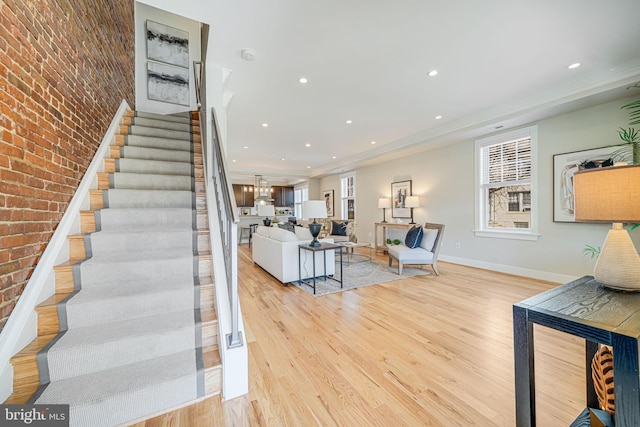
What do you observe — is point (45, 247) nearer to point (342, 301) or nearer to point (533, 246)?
point (342, 301)

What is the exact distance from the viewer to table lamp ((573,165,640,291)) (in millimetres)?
944

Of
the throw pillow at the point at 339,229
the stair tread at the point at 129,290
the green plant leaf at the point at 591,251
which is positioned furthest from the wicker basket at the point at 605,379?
the throw pillow at the point at 339,229

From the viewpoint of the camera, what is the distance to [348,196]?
8.34m

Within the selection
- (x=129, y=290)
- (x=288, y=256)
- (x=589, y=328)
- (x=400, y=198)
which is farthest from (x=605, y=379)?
(x=400, y=198)

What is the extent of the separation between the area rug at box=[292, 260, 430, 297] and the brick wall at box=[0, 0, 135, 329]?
2.62 m

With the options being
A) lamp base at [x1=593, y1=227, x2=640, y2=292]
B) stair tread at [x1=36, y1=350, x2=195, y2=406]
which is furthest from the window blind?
stair tread at [x1=36, y1=350, x2=195, y2=406]

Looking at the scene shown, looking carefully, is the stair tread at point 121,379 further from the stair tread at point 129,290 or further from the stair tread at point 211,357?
the stair tread at point 129,290

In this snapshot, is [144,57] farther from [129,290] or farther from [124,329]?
[124,329]

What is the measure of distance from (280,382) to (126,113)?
369 cm

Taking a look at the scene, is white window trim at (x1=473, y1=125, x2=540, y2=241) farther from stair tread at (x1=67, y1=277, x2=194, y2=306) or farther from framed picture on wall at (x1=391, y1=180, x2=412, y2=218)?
stair tread at (x1=67, y1=277, x2=194, y2=306)

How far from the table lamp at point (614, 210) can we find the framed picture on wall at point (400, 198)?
16.0 feet

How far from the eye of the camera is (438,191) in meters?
5.34

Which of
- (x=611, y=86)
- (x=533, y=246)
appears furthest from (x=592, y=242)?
(x=611, y=86)

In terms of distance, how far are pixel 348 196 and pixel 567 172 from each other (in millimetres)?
5507
